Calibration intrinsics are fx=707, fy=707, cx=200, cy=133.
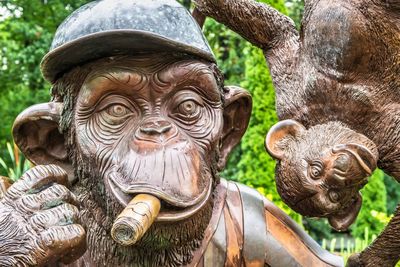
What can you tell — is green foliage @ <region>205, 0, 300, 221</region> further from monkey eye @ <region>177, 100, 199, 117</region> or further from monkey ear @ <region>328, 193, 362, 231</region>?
monkey eye @ <region>177, 100, 199, 117</region>

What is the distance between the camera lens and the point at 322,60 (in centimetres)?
148

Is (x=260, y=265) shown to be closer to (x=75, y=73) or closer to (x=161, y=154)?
(x=161, y=154)

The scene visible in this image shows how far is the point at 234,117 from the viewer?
1.71m

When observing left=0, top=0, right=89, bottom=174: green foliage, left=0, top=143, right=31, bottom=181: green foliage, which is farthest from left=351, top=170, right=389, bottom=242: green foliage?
left=0, top=0, right=89, bottom=174: green foliage

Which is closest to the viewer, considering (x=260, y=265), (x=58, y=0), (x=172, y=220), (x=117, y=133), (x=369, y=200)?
A: (x=172, y=220)

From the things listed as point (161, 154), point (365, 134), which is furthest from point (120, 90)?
point (365, 134)

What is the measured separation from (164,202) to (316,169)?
1.08 feet

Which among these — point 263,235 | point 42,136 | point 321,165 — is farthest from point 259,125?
point 321,165

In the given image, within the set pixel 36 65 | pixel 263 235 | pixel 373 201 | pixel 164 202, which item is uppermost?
pixel 164 202

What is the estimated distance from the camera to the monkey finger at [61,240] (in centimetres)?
136

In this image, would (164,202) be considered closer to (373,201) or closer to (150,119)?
(150,119)

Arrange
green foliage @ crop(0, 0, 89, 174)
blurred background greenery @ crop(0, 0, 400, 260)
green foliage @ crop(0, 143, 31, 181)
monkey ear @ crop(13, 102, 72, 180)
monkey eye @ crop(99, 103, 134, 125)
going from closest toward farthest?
monkey eye @ crop(99, 103, 134, 125)
monkey ear @ crop(13, 102, 72, 180)
green foliage @ crop(0, 143, 31, 181)
blurred background greenery @ crop(0, 0, 400, 260)
green foliage @ crop(0, 0, 89, 174)

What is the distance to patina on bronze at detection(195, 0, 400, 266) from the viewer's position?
144 centimetres

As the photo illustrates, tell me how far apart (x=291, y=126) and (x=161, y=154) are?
11.9 inches
